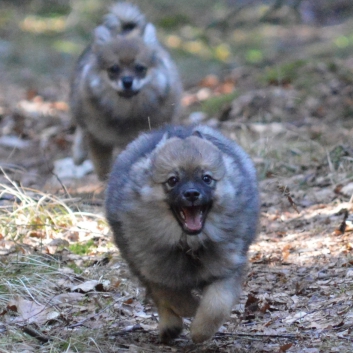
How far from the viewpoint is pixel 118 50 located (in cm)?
929

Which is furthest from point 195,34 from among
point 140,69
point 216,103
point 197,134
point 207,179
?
point 207,179

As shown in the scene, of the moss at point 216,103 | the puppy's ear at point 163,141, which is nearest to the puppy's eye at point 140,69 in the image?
the moss at point 216,103

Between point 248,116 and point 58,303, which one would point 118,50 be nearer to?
point 248,116

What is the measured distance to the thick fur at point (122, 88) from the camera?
9336 mm

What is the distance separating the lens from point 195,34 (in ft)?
63.1

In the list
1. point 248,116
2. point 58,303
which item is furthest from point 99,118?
point 58,303

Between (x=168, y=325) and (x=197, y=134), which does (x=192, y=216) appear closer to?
(x=197, y=134)

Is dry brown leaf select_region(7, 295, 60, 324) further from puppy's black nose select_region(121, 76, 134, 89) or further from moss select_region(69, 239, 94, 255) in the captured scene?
puppy's black nose select_region(121, 76, 134, 89)

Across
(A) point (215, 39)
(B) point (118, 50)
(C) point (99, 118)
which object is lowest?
(A) point (215, 39)

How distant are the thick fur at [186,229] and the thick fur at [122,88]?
4.34 m

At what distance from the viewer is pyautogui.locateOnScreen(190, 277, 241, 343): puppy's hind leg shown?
4742mm

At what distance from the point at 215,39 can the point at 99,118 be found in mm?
9817

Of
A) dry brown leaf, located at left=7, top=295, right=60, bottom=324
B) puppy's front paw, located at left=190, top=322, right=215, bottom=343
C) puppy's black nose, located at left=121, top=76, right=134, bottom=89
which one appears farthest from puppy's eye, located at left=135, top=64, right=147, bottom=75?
A: puppy's front paw, located at left=190, top=322, right=215, bottom=343

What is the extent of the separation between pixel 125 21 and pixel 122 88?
107 centimetres
